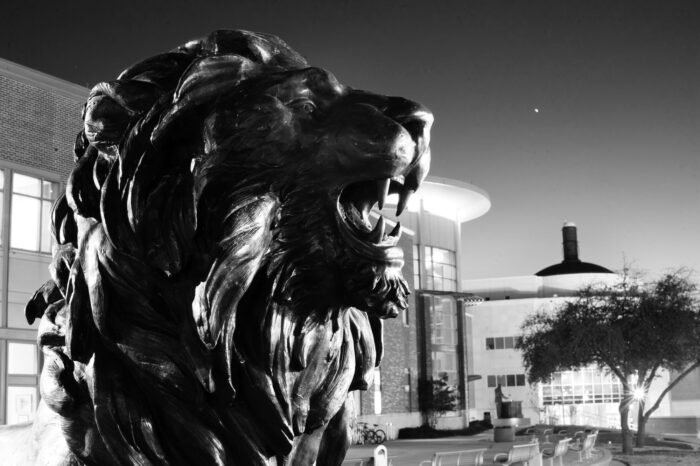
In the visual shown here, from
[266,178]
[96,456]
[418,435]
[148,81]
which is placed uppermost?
[148,81]

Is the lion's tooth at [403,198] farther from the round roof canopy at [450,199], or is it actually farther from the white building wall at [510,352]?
the white building wall at [510,352]

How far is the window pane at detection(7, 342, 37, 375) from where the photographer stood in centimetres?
2181

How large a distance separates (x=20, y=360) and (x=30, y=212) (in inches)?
167

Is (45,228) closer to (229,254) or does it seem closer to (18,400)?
(18,400)

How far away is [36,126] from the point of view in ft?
76.8

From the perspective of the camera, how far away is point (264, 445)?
1017mm

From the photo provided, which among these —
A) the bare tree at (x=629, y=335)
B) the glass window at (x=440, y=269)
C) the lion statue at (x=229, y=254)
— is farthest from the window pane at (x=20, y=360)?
the glass window at (x=440, y=269)

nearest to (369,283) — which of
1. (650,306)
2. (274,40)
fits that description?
(274,40)

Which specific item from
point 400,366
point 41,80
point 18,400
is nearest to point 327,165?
point 18,400

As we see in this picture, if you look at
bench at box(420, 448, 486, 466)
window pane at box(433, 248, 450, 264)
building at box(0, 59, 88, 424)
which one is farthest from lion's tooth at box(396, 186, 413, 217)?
window pane at box(433, 248, 450, 264)

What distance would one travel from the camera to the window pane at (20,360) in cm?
2181

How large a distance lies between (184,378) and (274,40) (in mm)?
498

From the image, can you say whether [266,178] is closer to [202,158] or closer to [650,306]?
[202,158]

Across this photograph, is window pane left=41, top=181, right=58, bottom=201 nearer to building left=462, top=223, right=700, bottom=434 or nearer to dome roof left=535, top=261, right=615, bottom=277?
building left=462, top=223, right=700, bottom=434
